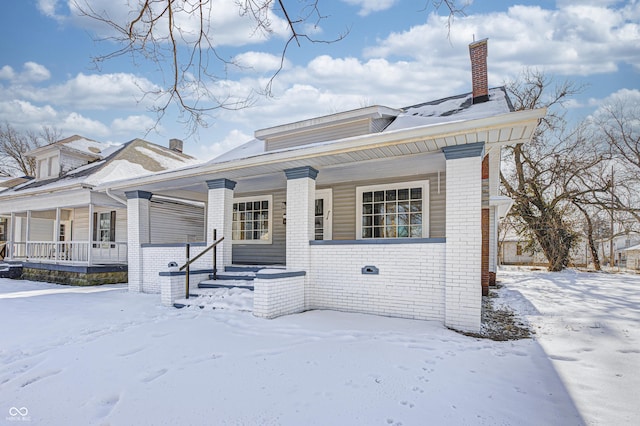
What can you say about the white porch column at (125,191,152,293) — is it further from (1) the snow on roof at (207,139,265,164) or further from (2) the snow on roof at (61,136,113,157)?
(2) the snow on roof at (61,136,113,157)

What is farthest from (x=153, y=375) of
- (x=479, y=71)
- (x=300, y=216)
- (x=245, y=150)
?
(x=479, y=71)

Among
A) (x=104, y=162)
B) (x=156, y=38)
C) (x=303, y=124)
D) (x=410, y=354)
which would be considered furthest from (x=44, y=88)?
(x=104, y=162)

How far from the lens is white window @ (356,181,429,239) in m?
7.85

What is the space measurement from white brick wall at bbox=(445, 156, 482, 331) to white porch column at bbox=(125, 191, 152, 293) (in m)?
7.71

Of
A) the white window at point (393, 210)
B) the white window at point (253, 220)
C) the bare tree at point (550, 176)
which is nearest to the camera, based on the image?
the white window at point (393, 210)

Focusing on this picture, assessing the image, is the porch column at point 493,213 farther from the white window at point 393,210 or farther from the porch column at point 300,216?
the porch column at point 300,216

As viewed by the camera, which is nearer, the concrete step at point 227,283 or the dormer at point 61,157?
the concrete step at point 227,283

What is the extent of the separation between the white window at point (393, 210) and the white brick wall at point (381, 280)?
6.64 feet

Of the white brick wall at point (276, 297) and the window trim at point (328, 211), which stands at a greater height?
the window trim at point (328, 211)

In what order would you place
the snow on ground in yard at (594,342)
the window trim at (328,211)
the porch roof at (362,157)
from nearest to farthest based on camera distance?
1. the snow on ground in yard at (594,342)
2. the porch roof at (362,157)
3. the window trim at (328,211)

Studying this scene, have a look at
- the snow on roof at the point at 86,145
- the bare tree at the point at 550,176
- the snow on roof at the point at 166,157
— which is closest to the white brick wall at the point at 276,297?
the snow on roof at the point at 166,157

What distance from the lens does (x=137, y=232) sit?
29.9 feet

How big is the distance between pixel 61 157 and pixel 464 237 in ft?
49.7

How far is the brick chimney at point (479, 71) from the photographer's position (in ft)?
26.5
